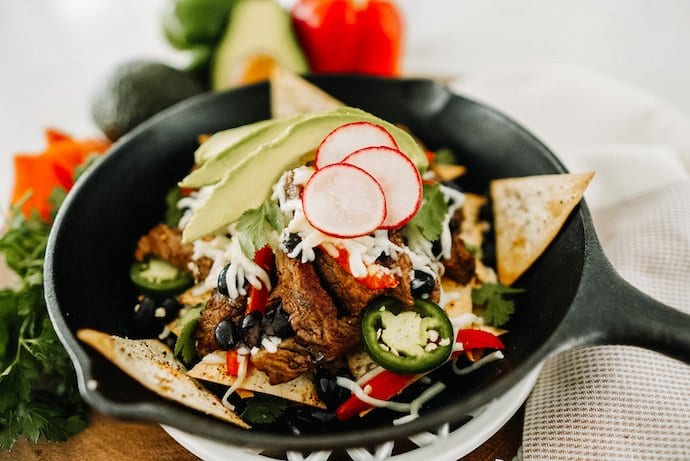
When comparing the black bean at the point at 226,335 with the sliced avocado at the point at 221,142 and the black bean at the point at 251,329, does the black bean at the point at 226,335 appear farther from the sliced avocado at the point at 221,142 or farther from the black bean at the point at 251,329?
the sliced avocado at the point at 221,142

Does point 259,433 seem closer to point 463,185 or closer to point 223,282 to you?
point 223,282

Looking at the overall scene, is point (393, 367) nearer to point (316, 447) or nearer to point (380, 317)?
point (380, 317)

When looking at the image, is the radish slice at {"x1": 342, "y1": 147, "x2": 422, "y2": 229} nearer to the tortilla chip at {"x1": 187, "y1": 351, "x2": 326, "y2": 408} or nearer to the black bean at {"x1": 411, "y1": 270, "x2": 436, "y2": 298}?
the black bean at {"x1": 411, "y1": 270, "x2": 436, "y2": 298}

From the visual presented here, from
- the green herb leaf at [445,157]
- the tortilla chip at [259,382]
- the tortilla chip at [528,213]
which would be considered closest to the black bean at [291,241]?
the tortilla chip at [259,382]

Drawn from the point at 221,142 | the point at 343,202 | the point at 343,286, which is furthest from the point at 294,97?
the point at 343,286

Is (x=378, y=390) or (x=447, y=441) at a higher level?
(x=378, y=390)
